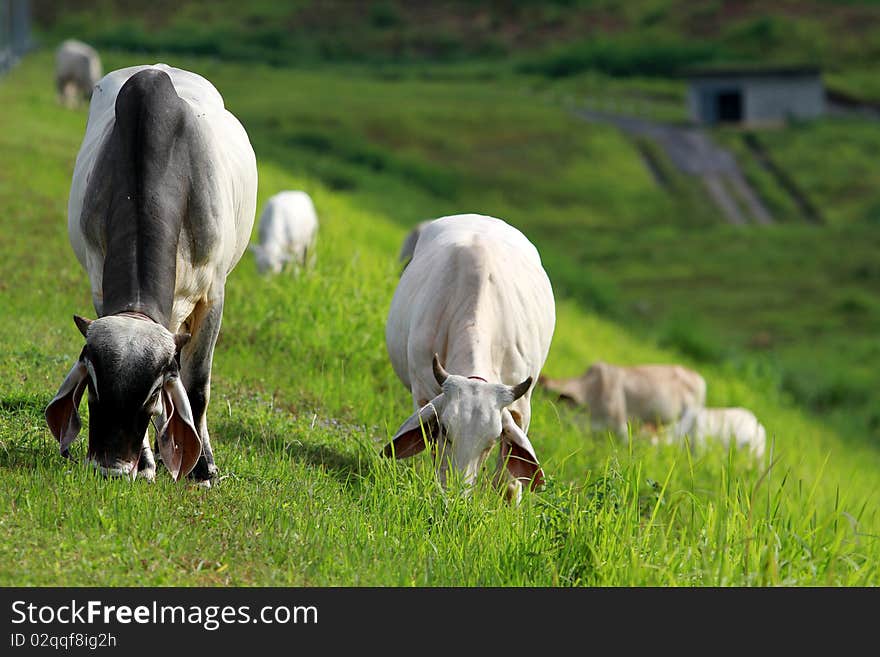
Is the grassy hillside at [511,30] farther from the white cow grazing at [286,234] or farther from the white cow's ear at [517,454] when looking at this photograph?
the white cow's ear at [517,454]

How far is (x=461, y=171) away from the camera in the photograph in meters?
40.0

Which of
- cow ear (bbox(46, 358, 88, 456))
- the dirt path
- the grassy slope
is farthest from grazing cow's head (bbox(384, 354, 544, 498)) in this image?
the dirt path

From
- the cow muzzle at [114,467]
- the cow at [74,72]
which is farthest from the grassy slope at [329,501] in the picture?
the cow at [74,72]

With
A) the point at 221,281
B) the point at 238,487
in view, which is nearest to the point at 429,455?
the point at 238,487

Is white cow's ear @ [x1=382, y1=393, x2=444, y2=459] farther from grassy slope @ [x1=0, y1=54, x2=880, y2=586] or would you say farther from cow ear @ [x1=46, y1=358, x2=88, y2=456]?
cow ear @ [x1=46, y1=358, x2=88, y2=456]

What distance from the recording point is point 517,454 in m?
6.64

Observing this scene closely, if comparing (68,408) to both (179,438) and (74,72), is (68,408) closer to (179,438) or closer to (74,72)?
(179,438)

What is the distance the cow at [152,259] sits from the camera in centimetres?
575

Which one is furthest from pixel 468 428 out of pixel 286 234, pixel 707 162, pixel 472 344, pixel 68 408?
pixel 707 162

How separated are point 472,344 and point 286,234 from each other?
27.8 ft

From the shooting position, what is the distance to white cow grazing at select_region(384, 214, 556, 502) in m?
A: 6.50
